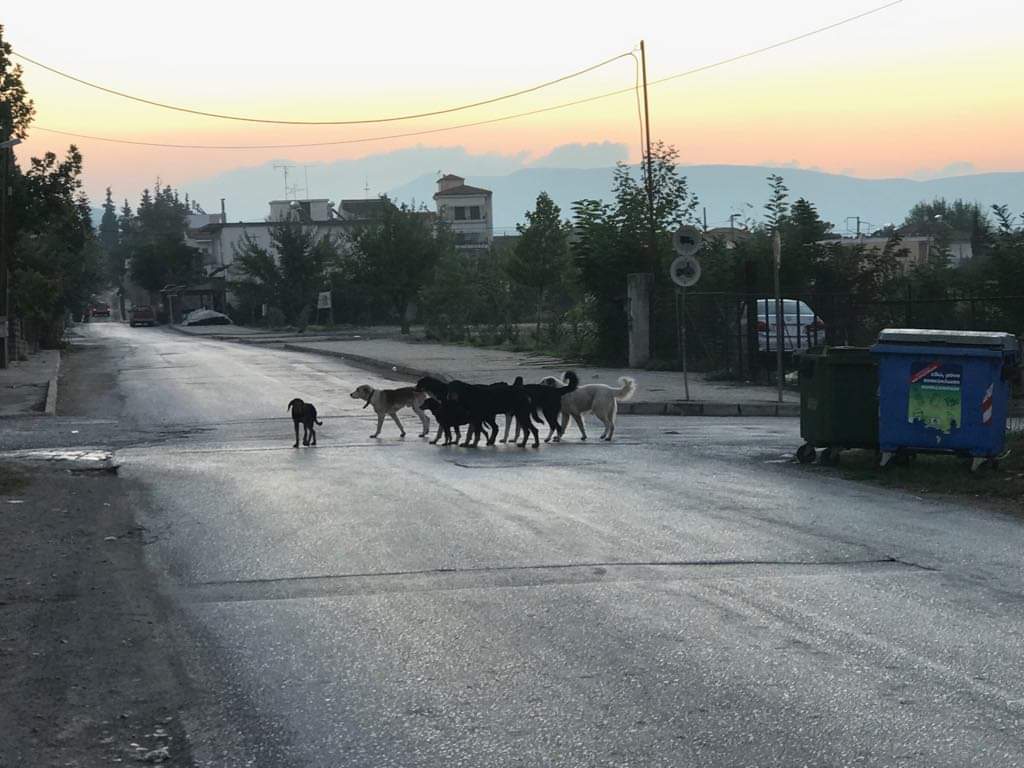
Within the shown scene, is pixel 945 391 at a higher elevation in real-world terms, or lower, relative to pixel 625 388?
higher

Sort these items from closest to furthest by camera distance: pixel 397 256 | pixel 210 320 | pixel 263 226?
pixel 397 256, pixel 210 320, pixel 263 226

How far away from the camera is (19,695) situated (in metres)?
6.20

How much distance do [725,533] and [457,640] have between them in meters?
3.74

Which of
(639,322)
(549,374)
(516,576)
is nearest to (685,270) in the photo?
(549,374)

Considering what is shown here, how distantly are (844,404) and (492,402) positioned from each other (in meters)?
4.28

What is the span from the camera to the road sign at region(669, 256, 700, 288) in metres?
22.7

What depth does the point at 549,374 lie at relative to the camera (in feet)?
102

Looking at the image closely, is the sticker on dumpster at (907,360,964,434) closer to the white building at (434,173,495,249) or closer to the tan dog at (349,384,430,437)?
the tan dog at (349,384,430,437)

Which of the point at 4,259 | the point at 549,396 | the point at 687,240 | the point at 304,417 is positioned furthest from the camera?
the point at 4,259

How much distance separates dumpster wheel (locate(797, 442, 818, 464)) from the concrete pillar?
17.5 metres

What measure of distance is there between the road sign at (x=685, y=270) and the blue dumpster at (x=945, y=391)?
8.55 m

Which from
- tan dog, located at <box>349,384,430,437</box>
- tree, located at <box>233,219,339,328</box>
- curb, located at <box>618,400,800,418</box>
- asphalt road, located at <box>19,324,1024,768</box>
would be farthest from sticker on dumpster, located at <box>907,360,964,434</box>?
tree, located at <box>233,219,339,328</box>

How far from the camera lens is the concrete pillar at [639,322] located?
32812 millimetres

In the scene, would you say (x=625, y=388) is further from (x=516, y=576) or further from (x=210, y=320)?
(x=210, y=320)
